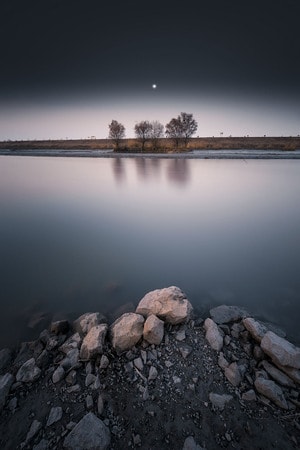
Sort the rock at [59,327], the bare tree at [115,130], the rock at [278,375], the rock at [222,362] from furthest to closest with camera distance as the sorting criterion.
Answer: the bare tree at [115,130], the rock at [59,327], the rock at [222,362], the rock at [278,375]

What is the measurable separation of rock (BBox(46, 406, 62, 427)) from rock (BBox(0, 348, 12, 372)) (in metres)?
1.16

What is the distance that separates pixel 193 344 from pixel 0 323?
3578 mm

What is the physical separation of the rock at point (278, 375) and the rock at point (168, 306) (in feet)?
4.06

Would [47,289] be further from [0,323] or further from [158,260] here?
[158,260]

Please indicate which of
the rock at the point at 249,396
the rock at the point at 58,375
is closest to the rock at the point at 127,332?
the rock at the point at 58,375

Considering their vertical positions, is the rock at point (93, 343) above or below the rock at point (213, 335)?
above

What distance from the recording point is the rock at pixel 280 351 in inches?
103

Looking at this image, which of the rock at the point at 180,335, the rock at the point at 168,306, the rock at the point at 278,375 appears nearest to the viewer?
the rock at the point at 278,375

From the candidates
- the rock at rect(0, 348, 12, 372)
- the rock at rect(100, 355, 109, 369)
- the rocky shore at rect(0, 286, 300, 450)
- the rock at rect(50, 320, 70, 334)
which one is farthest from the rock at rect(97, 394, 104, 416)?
the rock at rect(0, 348, 12, 372)

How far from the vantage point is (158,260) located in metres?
6.02

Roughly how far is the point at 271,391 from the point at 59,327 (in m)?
3.23

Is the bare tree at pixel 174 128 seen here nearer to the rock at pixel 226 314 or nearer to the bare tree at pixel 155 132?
the bare tree at pixel 155 132

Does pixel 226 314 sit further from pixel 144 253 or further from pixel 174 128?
pixel 174 128

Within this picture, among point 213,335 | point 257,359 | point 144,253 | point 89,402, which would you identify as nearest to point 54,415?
point 89,402
